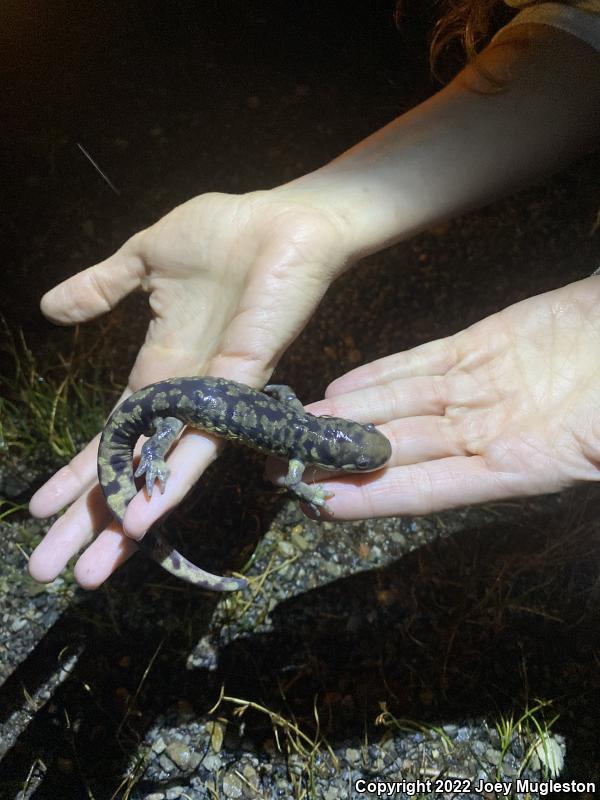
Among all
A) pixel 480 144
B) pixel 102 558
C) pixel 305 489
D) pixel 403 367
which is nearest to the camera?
pixel 102 558

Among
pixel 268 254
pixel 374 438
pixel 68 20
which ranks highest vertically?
pixel 68 20

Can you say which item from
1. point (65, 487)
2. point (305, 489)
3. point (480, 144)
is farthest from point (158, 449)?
point (480, 144)

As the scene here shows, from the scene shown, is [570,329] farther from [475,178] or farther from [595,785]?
[595,785]

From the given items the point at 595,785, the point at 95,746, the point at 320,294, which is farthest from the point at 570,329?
the point at 95,746

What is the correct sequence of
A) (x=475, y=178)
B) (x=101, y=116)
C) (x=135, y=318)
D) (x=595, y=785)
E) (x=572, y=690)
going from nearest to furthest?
(x=595, y=785), (x=572, y=690), (x=475, y=178), (x=135, y=318), (x=101, y=116)

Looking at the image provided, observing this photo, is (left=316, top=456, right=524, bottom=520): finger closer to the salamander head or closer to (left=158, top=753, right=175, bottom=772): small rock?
the salamander head

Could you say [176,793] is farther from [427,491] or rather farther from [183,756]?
[427,491]

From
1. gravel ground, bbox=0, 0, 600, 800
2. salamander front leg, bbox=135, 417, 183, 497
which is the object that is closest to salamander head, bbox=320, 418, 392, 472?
salamander front leg, bbox=135, 417, 183, 497

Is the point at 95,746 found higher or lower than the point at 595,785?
higher
